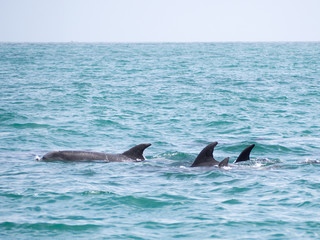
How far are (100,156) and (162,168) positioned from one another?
2.49 metres

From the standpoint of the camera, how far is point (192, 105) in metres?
32.5

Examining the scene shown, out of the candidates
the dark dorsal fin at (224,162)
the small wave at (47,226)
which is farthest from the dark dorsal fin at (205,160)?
the small wave at (47,226)

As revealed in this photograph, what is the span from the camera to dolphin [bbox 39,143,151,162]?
1789 cm

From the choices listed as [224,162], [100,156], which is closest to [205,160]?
[224,162]

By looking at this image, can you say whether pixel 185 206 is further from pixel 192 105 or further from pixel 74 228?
pixel 192 105

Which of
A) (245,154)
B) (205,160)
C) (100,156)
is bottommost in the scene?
(100,156)

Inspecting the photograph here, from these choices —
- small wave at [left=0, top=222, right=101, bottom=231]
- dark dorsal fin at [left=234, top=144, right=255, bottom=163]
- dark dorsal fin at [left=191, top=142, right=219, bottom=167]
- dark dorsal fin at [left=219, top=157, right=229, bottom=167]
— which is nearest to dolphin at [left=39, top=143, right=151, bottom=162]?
dark dorsal fin at [left=191, top=142, right=219, bottom=167]

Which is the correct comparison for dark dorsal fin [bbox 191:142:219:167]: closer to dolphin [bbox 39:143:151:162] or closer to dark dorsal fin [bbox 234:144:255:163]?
dark dorsal fin [bbox 234:144:255:163]

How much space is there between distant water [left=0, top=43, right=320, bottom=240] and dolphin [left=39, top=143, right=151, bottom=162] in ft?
1.91

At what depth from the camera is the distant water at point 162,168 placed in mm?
11594

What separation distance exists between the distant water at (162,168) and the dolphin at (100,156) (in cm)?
58

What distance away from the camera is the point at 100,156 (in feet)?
59.5

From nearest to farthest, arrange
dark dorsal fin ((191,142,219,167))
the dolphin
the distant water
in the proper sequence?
the distant water < dark dorsal fin ((191,142,219,167)) < the dolphin

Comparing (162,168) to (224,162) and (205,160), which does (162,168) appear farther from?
(224,162)
